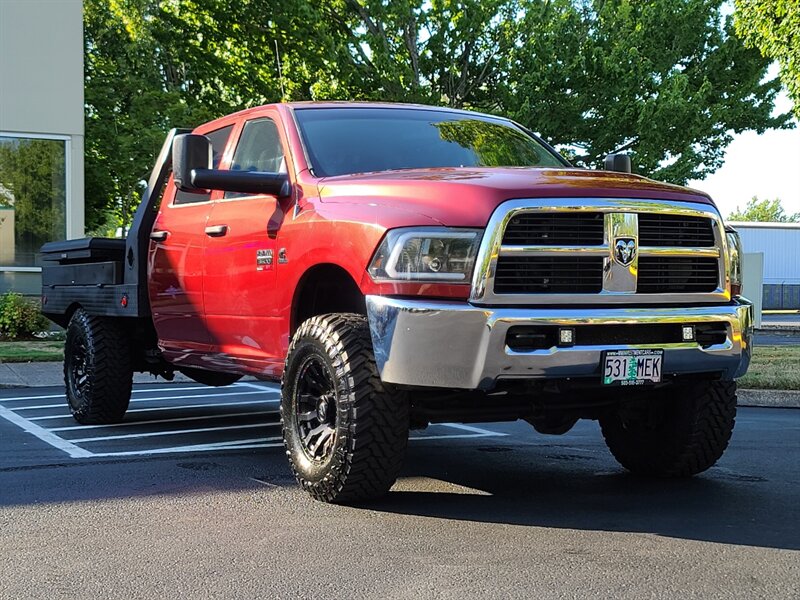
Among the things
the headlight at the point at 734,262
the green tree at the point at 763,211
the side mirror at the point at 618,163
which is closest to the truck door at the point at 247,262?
the side mirror at the point at 618,163

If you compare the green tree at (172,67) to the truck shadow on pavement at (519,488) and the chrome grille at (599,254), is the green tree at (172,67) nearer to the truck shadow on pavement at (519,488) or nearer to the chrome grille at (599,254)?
the truck shadow on pavement at (519,488)

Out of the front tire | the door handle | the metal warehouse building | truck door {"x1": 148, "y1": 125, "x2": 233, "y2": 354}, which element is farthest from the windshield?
the metal warehouse building

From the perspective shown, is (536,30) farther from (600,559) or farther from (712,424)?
(600,559)

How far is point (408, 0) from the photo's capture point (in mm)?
26672

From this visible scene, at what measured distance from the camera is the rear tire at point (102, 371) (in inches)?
328

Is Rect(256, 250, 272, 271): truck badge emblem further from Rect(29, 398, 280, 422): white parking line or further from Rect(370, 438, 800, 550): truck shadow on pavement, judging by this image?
Rect(29, 398, 280, 422): white parking line

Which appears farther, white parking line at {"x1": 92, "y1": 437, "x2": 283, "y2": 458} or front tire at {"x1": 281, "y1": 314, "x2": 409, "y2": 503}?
white parking line at {"x1": 92, "y1": 437, "x2": 283, "y2": 458}

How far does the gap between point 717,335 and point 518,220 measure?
1.20 meters

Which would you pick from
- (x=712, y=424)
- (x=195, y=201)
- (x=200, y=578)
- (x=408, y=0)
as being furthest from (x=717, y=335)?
(x=408, y=0)

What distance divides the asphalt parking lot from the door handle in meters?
1.40

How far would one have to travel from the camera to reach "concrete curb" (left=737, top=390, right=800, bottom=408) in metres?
10.7

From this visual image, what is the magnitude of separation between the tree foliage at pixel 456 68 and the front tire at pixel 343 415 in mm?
21841

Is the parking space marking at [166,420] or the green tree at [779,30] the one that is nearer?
the parking space marking at [166,420]

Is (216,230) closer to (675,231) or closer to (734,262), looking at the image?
(675,231)
